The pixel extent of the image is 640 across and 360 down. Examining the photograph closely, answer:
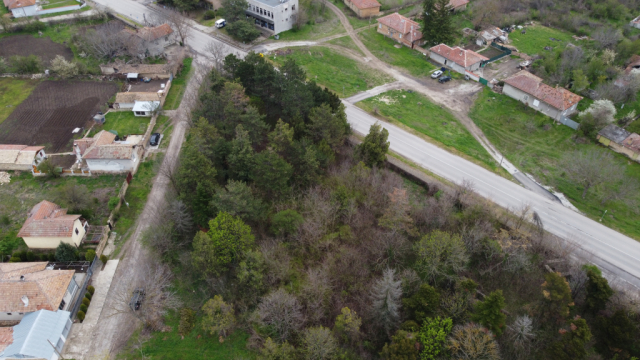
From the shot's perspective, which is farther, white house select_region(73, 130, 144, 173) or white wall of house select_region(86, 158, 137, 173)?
white wall of house select_region(86, 158, 137, 173)

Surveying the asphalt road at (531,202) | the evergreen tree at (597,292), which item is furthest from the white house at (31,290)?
the evergreen tree at (597,292)

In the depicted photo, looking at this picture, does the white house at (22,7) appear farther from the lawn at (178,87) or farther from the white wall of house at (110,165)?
the white wall of house at (110,165)

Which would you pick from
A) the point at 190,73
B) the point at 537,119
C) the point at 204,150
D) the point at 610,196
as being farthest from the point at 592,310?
the point at 190,73

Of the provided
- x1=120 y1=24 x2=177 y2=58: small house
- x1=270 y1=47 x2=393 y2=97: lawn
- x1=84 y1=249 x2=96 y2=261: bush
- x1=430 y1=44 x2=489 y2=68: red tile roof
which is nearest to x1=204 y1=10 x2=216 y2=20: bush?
x1=120 y1=24 x2=177 y2=58: small house

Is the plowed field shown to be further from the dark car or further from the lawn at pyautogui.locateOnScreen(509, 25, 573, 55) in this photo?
the lawn at pyautogui.locateOnScreen(509, 25, 573, 55)

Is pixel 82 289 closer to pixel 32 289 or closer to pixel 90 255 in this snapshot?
pixel 90 255

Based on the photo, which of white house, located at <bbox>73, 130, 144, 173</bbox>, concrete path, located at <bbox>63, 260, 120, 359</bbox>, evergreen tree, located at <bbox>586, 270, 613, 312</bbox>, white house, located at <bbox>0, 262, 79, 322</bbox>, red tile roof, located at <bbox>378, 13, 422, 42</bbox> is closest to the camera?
evergreen tree, located at <bbox>586, 270, 613, 312</bbox>

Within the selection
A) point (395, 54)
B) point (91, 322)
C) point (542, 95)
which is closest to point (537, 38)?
point (542, 95)

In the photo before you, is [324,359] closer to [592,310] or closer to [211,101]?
[592,310]
